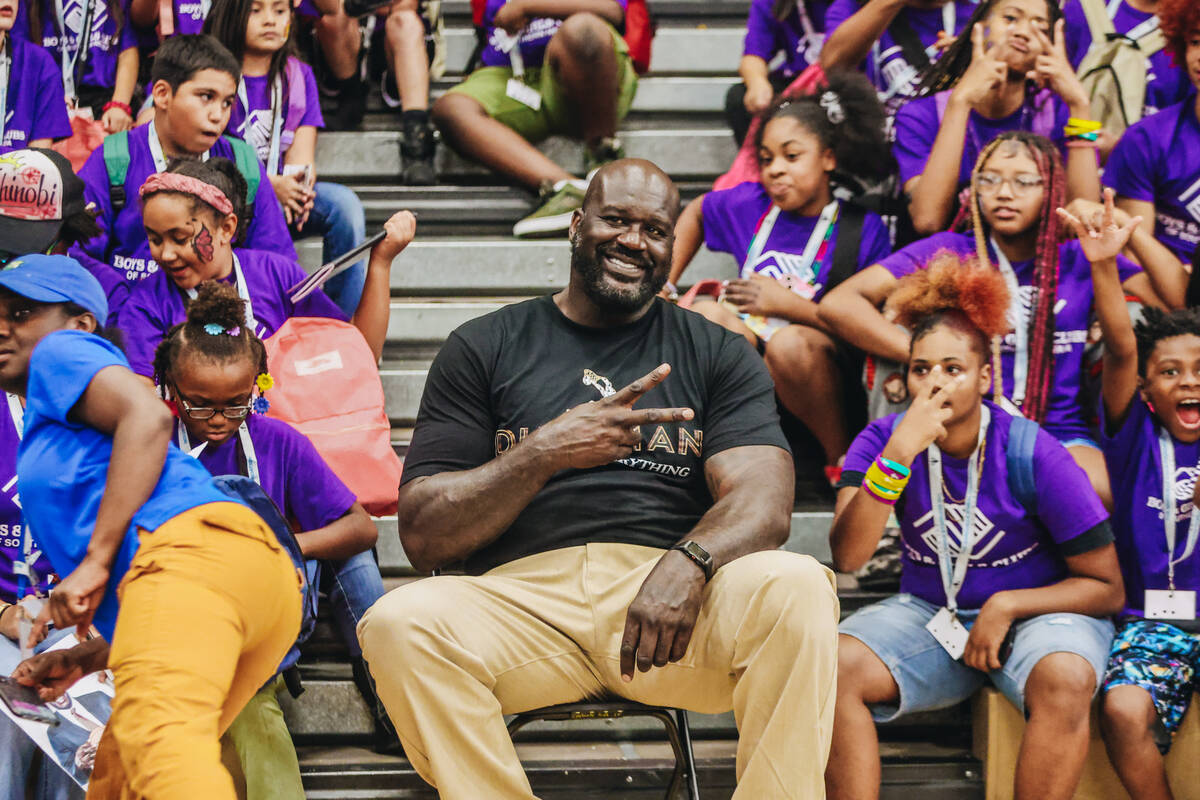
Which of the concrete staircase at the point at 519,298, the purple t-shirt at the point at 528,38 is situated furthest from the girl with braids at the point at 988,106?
the purple t-shirt at the point at 528,38

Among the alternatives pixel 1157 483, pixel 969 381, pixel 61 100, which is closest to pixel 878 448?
pixel 969 381

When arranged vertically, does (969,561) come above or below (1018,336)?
below

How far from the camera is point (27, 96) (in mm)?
4457

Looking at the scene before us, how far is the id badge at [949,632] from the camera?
10.2 ft

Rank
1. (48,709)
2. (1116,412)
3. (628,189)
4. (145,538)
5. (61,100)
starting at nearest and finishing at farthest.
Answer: (145,538) < (48,709) < (628,189) < (1116,412) < (61,100)

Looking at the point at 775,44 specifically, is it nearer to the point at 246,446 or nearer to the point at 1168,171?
the point at 1168,171

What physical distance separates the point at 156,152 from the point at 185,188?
52 cm

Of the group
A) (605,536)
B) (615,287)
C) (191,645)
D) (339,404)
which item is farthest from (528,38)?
(191,645)

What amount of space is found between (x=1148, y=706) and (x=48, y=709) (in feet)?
7.70

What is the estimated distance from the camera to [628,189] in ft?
9.45

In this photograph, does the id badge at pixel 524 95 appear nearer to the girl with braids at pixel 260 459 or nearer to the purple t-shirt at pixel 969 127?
the purple t-shirt at pixel 969 127

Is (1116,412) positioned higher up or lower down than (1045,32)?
lower down

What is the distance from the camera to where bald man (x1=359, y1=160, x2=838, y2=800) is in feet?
7.68

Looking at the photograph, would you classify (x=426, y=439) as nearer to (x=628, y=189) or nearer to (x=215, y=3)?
(x=628, y=189)
